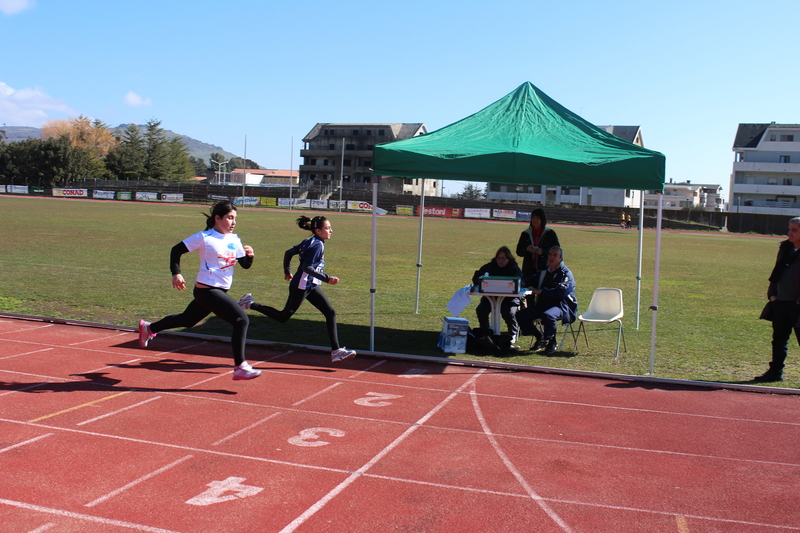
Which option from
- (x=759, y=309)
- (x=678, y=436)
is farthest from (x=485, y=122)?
(x=759, y=309)

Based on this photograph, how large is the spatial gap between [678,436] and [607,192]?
272 feet

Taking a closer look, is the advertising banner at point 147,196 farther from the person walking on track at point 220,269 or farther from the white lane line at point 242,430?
the white lane line at point 242,430

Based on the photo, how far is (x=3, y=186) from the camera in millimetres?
74625

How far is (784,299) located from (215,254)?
6248 millimetres

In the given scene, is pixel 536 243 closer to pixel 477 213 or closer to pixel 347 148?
pixel 477 213

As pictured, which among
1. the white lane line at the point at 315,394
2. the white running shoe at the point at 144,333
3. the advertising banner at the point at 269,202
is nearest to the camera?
the white lane line at the point at 315,394

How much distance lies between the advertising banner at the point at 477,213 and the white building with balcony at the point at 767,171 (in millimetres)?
30289

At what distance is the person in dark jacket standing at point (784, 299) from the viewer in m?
7.36

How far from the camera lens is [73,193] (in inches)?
2891

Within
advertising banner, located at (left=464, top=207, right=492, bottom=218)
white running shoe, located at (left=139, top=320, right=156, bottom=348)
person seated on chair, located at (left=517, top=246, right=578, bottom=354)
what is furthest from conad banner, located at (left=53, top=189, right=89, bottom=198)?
person seated on chair, located at (left=517, top=246, right=578, bottom=354)

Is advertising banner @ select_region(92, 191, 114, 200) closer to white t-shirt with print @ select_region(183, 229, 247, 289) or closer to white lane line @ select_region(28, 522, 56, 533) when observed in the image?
white t-shirt with print @ select_region(183, 229, 247, 289)

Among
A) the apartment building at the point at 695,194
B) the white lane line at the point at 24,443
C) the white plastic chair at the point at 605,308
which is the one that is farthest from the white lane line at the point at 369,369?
the apartment building at the point at 695,194

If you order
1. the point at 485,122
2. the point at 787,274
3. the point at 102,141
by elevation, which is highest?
the point at 102,141

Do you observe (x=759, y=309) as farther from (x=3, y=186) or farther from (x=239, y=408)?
(x=3, y=186)
